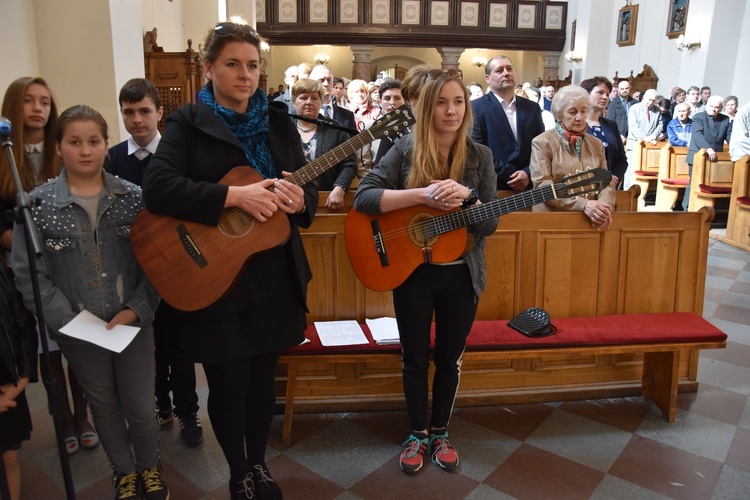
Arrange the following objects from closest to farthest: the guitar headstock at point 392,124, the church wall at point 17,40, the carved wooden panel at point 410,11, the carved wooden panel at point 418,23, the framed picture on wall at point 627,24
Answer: the guitar headstock at point 392,124, the church wall at point 17,40, the framed picture on wall at point 627,24, the carved wooden panel at point 418,23, the carved wooden panel at point 410,11

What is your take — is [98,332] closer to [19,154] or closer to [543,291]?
[19,154]

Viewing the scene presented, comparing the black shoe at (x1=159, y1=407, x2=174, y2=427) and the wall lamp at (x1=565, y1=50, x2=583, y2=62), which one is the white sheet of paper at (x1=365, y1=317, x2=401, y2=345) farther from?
the wall lamp at (x1=565, y1=50, x2=583, y2=62)

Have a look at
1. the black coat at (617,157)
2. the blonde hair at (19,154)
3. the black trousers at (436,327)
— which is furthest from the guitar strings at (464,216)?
the black coat at (617,157)

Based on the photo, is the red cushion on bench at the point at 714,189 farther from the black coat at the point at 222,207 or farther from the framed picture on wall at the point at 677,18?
the framed picture on wall at the point at 677,18

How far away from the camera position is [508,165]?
136 inches

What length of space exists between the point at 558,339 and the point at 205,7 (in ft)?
32.3

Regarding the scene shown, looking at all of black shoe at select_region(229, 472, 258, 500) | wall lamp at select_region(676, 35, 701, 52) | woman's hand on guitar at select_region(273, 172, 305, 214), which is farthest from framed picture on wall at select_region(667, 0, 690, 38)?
black shoe at select_region(229, 472, 258, 500)

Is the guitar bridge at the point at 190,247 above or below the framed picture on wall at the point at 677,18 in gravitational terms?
below

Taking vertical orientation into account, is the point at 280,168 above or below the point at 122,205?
above

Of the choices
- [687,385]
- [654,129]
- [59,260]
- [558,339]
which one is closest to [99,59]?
[59,260]

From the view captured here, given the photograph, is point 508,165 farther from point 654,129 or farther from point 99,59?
point 654,129

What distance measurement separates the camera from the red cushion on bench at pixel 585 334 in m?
2.60

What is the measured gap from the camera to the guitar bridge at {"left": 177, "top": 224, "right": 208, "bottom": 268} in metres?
1.79

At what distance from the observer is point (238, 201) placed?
173 cm
